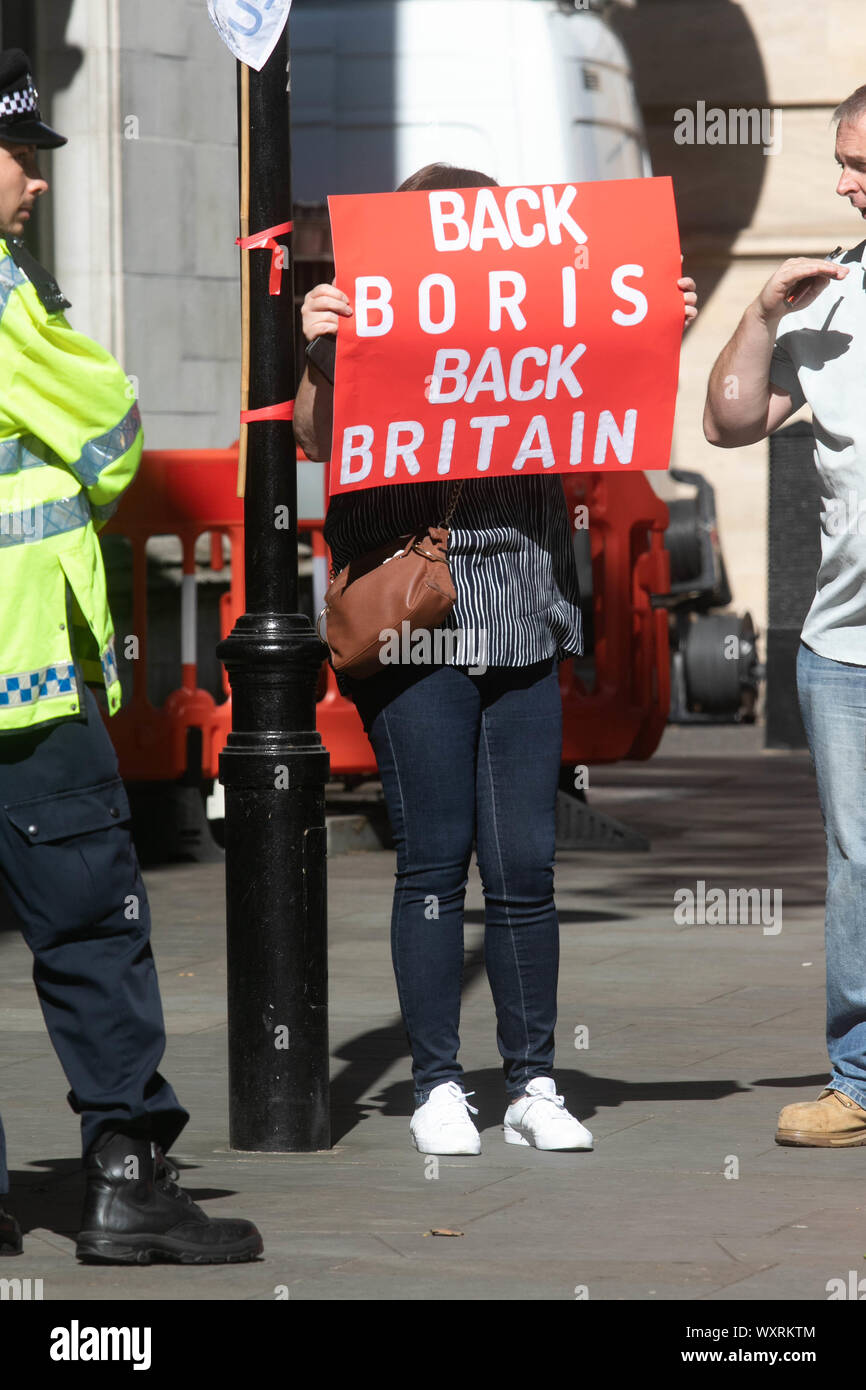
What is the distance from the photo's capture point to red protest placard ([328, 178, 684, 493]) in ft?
16.3

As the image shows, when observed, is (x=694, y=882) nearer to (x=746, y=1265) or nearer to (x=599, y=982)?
(x=599, y=982)

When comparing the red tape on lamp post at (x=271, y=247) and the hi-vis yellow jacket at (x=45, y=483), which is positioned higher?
the red tape on lamp post at (x=271, y=247)

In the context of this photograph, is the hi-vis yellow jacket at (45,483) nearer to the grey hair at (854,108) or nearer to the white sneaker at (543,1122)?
the white sneaker at (543,1122)

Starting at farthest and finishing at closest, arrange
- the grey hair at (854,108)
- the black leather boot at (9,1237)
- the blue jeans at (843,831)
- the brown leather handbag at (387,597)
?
the blue jeans at (843,831) < the grey hair at (854,108) < the brown leather handbag at (387,597) < the black leather boot at (9,1237)

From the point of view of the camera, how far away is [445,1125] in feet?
16.3

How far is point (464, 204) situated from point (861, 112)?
819 mm

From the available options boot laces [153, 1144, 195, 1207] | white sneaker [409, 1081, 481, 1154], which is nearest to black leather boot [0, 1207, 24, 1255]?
boot laces [153, 1144, 195, 1207]

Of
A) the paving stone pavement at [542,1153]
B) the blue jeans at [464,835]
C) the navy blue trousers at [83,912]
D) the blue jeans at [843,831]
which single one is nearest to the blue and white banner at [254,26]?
the blue jeans at [464,835]

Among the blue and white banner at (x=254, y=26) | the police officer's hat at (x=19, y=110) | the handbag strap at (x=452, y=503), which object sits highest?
the blue and white banner at (x=254, y=26)

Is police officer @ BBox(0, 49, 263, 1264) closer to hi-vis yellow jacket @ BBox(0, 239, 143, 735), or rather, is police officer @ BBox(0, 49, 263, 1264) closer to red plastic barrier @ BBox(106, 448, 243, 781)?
hi-vis yellow jacket @ BBox(0, 239, 143, 735)

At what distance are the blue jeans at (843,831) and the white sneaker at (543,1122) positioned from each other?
0.58 metres

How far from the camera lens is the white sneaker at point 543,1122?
16.3ft

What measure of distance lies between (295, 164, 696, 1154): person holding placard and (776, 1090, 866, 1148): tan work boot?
434 millimetres

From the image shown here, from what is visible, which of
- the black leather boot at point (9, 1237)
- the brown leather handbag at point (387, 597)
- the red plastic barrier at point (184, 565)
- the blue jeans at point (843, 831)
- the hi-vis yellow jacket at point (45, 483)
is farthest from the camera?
the red plastic barrier at point (184, 565)
